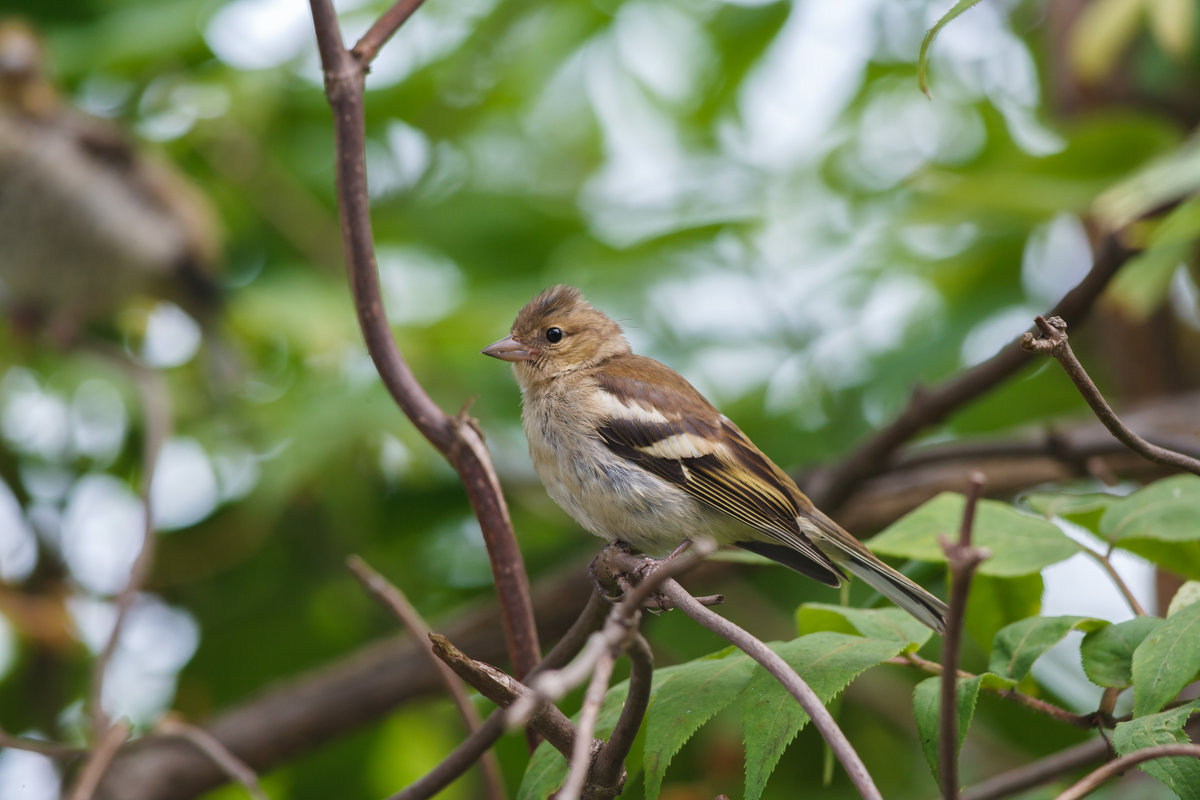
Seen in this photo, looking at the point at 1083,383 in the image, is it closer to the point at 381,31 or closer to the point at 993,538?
the point at 993,538

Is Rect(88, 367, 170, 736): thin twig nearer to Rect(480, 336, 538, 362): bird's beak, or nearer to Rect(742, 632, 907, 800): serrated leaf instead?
Rect(480, 336, 538, 362): bird's beak

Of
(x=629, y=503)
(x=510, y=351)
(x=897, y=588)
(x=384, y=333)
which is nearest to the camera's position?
(x=384, y=333)

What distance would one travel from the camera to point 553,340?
313 cm

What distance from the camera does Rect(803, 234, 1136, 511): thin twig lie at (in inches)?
90.7

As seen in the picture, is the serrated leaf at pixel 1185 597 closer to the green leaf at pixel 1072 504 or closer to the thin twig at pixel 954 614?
the green leaf at pixel 1072 504

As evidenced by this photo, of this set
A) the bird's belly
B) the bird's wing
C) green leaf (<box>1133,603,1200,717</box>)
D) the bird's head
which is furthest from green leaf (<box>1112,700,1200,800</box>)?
the bird's head

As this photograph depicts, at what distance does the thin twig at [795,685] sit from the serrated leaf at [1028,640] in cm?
42

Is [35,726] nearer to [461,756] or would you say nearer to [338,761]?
[338,761]

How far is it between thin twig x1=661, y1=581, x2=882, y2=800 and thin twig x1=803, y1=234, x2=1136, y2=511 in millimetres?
1174

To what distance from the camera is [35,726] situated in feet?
13.5

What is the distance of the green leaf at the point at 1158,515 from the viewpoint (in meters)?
1.77

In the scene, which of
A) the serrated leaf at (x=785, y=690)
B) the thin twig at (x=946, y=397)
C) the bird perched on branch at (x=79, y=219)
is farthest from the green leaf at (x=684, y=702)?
the bird perched on branch at (x=79, y=219)

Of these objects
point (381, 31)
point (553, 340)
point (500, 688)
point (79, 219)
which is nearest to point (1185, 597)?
point (500, 688)

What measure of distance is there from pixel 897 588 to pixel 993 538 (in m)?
0.41
